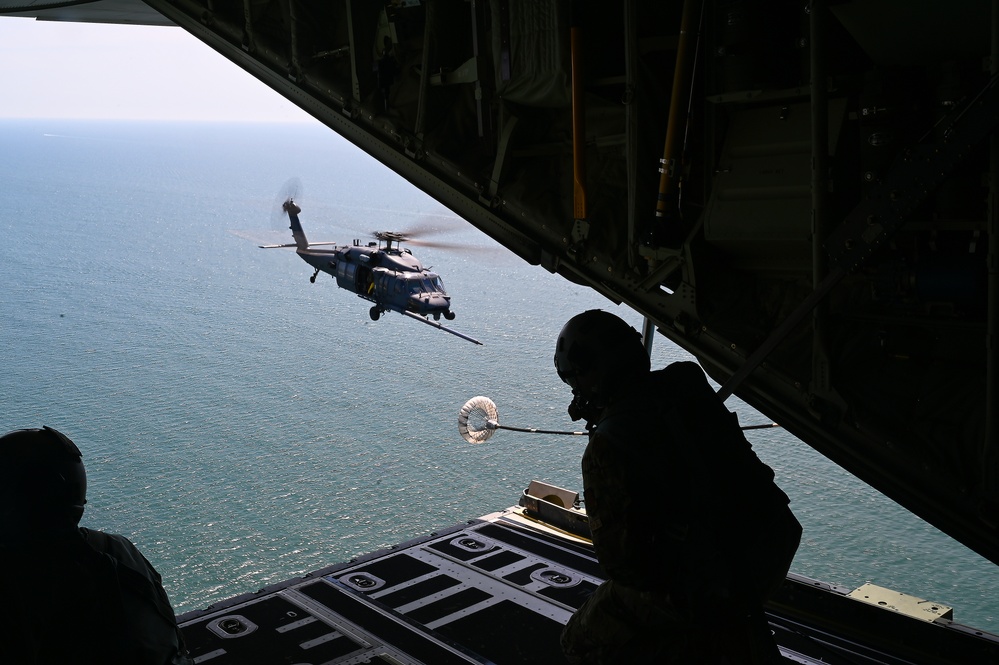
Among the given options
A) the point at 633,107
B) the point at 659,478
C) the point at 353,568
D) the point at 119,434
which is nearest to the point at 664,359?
the point at 119,434

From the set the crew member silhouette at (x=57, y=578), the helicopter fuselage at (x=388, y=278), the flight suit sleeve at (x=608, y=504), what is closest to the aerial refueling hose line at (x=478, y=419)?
the helicopter fuselage at (x=388, y=278)

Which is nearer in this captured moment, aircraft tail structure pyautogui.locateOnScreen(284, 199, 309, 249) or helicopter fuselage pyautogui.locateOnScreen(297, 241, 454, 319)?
helicopter fuselage pyautogui.locateOnScreen(297, 241, 454, 319)

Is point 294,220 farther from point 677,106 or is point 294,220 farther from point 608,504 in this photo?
point 608,504

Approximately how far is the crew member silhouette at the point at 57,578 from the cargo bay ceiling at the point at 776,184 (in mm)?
2605

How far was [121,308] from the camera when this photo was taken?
27.5 meters

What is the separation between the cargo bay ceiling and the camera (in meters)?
3.53

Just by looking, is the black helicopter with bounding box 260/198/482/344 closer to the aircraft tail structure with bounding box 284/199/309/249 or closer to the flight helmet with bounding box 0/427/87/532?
the aircraft tail structure with bounding box 284/199/309/249

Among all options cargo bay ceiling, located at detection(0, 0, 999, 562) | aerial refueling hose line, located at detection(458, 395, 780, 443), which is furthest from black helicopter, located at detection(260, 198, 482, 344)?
cargo bay ceiling, located at detection(0, 0, 999, 562)

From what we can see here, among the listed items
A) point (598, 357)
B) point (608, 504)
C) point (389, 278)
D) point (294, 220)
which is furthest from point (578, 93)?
point (294, 220)

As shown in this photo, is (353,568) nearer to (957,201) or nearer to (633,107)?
(633,107)

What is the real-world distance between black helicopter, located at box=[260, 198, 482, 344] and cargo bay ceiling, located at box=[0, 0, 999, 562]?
7.36m

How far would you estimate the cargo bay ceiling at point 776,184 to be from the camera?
353cm

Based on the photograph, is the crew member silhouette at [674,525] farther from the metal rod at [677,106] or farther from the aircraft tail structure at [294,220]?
the aircraft tail structure at [294,220]

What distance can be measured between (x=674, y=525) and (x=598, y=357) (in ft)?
1.98
